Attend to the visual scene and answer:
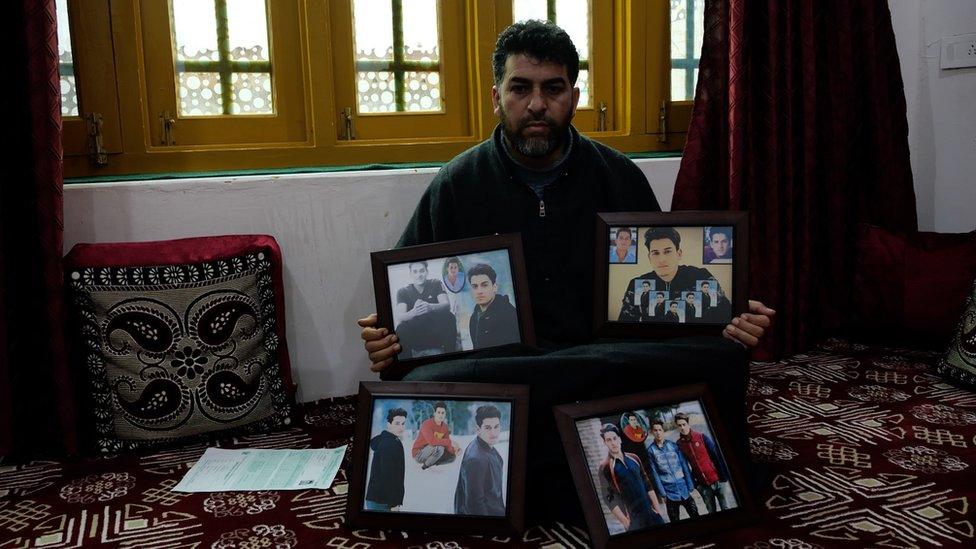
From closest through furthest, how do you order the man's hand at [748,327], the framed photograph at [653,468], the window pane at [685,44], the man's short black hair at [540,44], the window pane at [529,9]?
1. the framed photograph at [653,468]
2. the man's hand at [748,327]
3. the man's short black hair at [540,44]
4. the window pane at [529,9]
5. the window pane at [685,44]

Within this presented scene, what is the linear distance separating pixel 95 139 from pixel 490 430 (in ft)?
4.67

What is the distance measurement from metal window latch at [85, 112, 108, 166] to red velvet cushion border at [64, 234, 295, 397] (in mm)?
286

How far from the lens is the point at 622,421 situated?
131cm

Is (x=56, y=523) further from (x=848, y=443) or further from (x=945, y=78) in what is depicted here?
(x=945, y=78)

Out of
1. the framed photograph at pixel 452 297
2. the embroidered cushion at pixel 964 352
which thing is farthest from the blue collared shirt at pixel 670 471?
the embroidered cushion at pixel 964 352

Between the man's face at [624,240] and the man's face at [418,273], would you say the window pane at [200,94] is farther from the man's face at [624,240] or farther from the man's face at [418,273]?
the man's face at [624,240]

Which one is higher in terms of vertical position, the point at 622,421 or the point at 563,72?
the point at 563,72

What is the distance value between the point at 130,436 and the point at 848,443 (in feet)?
5.57

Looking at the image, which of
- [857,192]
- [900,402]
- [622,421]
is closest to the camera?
[622,421]

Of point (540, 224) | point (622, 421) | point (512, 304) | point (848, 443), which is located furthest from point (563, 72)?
point (848, 443)

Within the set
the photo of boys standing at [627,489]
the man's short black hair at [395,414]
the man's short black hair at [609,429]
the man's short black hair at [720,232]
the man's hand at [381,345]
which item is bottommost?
the photo of boys standing at [627,489]

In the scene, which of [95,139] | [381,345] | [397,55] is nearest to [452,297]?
[381,345]

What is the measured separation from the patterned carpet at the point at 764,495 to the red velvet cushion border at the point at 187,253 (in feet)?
1.01

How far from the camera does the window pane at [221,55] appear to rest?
2.05 m
